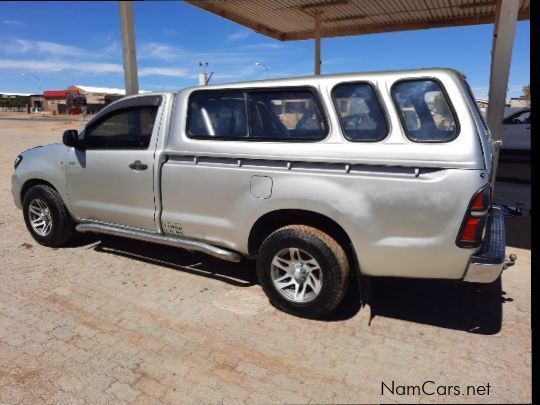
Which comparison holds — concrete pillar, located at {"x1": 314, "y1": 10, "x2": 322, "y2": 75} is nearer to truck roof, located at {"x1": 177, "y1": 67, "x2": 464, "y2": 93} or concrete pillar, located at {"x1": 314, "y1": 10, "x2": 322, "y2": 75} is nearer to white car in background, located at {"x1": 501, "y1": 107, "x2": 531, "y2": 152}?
white car in background, located at {"x1": 501, "y1": 107, "x2": 531, "y2": 152}

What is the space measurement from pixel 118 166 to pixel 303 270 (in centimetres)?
219

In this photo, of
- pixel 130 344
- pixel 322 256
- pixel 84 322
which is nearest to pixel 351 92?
pixel 322 256

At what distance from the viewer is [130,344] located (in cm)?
301

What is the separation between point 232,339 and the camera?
10.1 feet

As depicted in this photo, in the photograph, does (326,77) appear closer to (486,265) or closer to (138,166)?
(486,265)

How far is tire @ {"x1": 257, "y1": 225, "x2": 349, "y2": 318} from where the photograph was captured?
3.16 metres

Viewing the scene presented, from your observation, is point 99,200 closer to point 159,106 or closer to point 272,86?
point 159,106

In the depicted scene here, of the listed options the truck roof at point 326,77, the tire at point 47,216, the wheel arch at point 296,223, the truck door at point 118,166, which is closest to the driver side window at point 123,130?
the truck door at point 118,166

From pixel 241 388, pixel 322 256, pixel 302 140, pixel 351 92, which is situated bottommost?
pixel 241 388

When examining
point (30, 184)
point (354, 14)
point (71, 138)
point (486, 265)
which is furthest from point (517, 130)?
point (30, 184)

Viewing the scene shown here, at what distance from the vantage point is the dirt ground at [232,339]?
8.32 ft

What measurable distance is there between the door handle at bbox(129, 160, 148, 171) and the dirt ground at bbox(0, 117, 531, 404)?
3.63ft

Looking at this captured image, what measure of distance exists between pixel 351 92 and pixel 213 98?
1334 millimetres

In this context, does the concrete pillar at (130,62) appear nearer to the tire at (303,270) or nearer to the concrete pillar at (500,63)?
the tire at (303,270)
